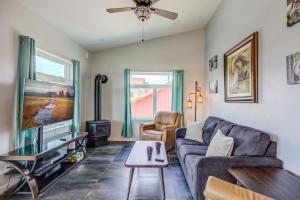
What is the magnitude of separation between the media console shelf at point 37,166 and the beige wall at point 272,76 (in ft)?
9.55

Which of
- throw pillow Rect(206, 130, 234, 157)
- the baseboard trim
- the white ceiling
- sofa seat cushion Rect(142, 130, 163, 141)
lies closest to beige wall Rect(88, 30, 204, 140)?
the baseboard trim

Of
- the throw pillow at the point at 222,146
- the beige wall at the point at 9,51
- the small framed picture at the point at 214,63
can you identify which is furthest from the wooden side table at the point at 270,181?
the small framed picture at the point at 214,63

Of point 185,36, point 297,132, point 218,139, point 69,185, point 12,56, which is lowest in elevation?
point 69,185

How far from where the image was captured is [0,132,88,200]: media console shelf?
102 inches

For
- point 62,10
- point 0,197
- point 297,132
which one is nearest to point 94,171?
point 0,197

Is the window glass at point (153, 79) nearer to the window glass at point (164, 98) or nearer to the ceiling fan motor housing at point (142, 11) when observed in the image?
the window glass at point (164, 98)

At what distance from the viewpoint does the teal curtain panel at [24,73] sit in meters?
2.99

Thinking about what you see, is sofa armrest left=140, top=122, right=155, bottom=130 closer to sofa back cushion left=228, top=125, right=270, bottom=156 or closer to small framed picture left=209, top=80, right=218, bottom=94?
small framed picture left=209, top=80, right=218, bottom=94

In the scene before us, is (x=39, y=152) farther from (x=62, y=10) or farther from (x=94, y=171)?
(x=62, y=10)

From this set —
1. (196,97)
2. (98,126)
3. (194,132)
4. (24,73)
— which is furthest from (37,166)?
(196,97)

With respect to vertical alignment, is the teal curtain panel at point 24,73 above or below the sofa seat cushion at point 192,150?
above

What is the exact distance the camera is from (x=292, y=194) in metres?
1.52

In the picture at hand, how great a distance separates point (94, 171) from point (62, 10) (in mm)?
2774

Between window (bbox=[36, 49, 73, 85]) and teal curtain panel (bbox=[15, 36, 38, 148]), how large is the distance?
0.55 m
